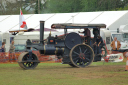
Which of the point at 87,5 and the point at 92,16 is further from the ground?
the point at 87,5

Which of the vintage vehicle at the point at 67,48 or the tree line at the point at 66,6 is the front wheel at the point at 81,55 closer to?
the vintage vehicle at the point at 67,48

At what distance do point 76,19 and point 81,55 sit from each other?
18.0m

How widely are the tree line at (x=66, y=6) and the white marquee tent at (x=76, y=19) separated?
2100 cm

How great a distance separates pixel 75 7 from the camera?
68.6 meters

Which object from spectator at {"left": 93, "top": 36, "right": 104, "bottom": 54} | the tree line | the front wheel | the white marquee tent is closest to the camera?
the front wheel

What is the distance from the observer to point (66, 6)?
6875 cm

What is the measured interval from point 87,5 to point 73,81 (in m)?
54.6

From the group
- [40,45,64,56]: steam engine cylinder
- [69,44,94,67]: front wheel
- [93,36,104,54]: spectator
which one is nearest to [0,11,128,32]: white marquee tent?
[93,36,104,54]: spectator

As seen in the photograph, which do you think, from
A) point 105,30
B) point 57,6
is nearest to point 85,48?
point 105,30

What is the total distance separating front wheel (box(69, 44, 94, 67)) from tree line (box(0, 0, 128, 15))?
41965 mm

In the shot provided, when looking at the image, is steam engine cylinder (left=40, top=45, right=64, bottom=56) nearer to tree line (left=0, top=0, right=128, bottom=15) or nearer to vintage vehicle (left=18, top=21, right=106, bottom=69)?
vintage vehicle (left=18, top=21, right=106, bottom=69)

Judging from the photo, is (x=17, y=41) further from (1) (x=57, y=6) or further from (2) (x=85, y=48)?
(1) (x=57, y=6)

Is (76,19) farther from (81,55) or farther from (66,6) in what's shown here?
(66,6)

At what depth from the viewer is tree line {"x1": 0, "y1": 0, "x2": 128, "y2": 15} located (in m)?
64.3
